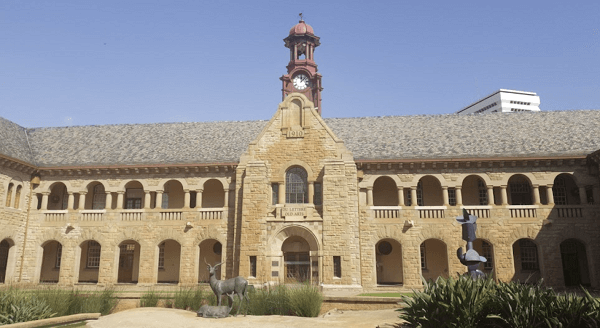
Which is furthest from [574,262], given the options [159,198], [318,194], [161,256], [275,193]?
[161,256]

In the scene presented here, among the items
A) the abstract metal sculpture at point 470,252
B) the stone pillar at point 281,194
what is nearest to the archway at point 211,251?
the stone pillar at point 281,194

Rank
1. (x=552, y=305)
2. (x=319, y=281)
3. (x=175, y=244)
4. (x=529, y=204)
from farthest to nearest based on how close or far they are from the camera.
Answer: (x=175, y=244) < (x=529, y=204) < (x=319, y=281) < (x=552, y=305)

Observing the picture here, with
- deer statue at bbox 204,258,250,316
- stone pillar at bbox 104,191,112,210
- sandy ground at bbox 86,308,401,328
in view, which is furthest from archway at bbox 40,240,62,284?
deer statue at bbox 204,258,250,316

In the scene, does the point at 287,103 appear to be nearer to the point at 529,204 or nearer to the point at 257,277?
the point at 257,277

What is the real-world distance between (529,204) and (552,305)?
1905 centimetres

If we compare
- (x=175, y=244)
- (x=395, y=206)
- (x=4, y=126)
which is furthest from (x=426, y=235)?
(x=4, y=126)

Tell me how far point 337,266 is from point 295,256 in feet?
8.50

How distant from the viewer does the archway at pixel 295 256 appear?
23312 millimetres

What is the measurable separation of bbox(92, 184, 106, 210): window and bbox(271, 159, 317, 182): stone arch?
1173cm

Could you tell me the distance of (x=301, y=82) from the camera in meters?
40.1

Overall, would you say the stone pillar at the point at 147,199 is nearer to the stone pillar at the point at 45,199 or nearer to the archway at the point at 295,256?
the stone pillar at the point at 45,199

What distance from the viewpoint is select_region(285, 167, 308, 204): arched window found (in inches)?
938

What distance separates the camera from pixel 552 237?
23.2 m

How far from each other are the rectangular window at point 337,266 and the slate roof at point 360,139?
6078 millimetres
